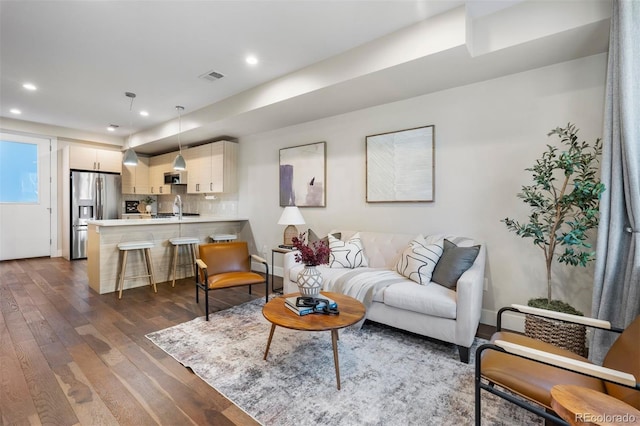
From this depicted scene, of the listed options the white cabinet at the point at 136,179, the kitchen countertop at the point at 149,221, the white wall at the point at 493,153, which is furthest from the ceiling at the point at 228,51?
the white cabinet at the point at 136,179

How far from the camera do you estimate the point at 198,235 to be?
5.16 m

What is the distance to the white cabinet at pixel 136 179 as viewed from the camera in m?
7.03

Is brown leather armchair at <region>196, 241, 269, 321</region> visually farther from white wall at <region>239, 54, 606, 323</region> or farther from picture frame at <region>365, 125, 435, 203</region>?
picture frame at <region>365, 125, 435, 203</region>

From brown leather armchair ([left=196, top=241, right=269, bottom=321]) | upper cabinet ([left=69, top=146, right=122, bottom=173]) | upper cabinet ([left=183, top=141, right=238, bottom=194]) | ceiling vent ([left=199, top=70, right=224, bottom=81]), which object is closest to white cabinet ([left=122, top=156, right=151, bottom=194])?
upper cabinet ([left=69, top=146, right=122, bottom=173])

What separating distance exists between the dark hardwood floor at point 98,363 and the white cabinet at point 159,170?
319 centimetres

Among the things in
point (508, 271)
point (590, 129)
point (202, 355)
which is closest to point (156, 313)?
point (202, 355)

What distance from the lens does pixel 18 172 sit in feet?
19.8

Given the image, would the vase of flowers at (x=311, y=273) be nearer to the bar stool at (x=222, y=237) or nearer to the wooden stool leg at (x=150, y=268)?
the wooden stool leg at (x=150, y=268)

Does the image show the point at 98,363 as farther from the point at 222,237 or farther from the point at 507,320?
the point at 507,320

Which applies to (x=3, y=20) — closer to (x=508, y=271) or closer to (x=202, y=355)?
(x=202, y=355)

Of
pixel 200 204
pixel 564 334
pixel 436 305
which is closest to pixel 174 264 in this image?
pixel 200 204

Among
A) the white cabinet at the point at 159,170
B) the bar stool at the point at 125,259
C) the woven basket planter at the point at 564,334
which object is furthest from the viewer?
the white cabinet at the point at 159,170

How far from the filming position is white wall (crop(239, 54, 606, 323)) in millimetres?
2657

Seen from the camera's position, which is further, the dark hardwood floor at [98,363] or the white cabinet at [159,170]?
the white cabinet at [159,170]
